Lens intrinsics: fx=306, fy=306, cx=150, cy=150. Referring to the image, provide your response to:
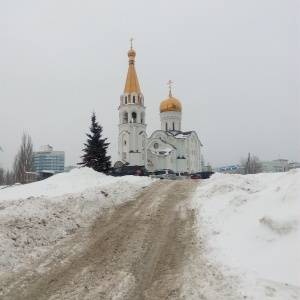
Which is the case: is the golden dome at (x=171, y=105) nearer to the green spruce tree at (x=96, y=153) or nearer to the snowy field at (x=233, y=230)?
the green spruce tree at (x=96, y=153)

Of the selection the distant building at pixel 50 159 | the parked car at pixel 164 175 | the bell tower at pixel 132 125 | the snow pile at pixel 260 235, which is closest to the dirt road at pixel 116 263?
the snow pile at pixel 260 235

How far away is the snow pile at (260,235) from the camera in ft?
16.8

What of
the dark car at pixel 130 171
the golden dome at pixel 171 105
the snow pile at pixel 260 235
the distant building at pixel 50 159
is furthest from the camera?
the distant building at pixel 50 159

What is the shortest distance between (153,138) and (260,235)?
5255cm

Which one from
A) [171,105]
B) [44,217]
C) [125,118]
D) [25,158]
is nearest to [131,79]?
[125,118]

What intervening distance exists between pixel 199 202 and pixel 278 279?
6.99 m

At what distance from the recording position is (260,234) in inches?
255

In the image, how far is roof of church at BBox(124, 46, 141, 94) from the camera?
52.4 metres

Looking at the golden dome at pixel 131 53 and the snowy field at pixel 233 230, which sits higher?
the golden dome at pixel 131 53

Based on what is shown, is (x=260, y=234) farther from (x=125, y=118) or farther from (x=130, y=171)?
(x=125, y=118)

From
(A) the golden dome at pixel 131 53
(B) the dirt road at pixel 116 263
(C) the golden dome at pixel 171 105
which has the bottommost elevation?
(B) the dirt road at pixel 116 263

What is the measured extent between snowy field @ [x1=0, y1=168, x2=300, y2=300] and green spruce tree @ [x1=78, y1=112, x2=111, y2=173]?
20.4 m

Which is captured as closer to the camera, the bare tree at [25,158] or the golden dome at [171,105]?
the bare tree at [25,158]

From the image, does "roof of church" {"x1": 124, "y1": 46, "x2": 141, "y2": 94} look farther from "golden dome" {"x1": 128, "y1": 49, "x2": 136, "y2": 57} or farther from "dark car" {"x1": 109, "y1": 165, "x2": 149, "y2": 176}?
"dark car" {"x1": 109, "y1": 165, "x2": 149, "y2": 176}
